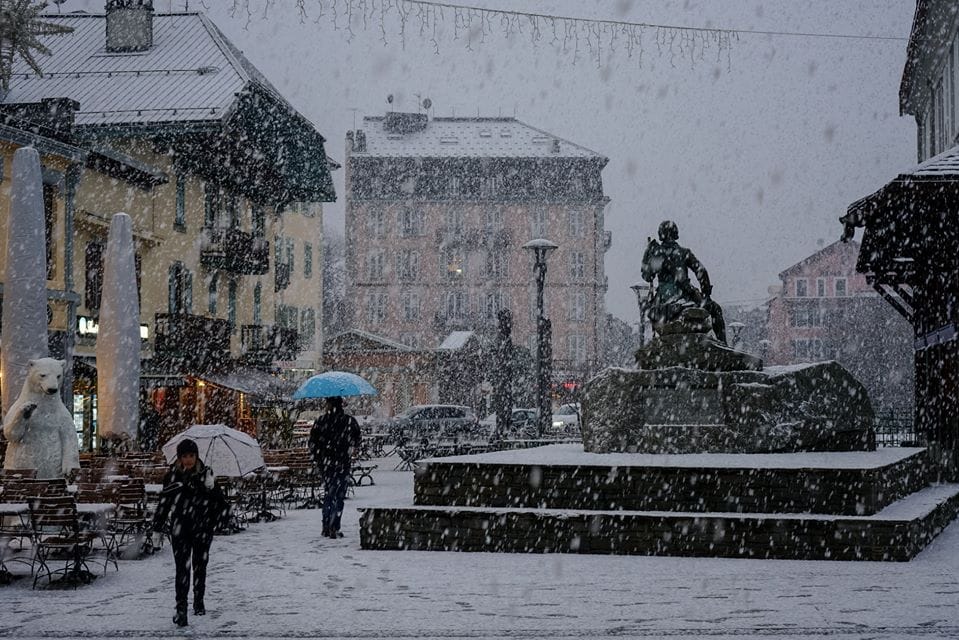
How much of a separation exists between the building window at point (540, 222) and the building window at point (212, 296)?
35801 mm

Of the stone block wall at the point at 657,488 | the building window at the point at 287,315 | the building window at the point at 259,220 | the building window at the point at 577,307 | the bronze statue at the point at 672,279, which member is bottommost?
the stone block wall at the point at 657,488

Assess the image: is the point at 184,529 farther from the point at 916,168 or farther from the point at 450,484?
the point at 916,168

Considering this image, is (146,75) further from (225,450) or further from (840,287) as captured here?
(840,287)

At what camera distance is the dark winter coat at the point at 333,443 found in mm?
15367

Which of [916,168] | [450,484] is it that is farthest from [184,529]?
[916,168]

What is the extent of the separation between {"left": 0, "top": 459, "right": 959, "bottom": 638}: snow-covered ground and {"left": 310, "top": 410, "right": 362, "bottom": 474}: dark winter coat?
163cm

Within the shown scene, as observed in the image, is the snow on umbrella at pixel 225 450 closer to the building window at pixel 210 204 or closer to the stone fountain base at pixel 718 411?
the stone fountain base at pixel 718 411

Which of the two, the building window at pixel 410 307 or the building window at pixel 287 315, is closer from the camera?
the building window at pixel 287 315

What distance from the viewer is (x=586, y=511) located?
Result: 542 inches

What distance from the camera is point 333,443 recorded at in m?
15.4

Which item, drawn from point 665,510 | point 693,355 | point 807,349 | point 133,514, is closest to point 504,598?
point 665,510

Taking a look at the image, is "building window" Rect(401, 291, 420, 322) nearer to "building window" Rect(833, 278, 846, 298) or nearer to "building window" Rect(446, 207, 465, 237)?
"building window" Rect(446, 207, 465, 237)

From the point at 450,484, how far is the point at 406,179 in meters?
60.1

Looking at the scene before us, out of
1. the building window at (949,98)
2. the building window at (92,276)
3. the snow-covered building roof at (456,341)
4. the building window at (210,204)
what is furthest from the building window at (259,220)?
the building window at (949,98)
